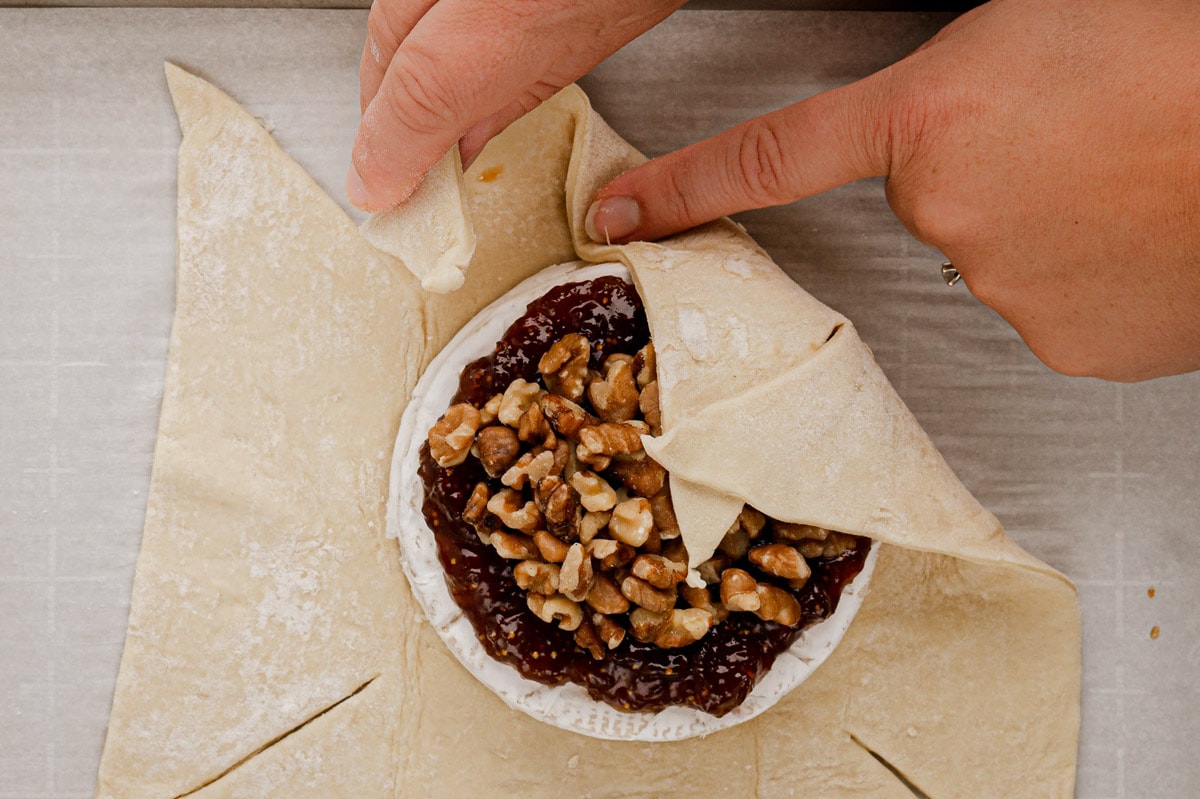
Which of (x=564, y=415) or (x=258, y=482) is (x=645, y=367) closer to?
(x=564, y=415)

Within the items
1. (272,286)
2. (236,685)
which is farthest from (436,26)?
(236,685)

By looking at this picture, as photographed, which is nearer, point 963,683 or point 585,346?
point 585,346

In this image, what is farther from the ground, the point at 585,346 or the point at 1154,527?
the point at 585,346

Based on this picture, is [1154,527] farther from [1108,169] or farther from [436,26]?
[436,26]

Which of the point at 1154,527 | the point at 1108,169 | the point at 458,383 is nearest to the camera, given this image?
the point at 1108,169

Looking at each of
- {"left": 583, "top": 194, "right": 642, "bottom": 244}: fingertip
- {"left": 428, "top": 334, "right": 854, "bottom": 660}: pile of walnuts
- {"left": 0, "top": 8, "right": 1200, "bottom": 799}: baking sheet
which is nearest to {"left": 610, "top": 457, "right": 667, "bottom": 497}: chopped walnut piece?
{"left": 428, "top": 334, "right": 854, "bottom": 660}: pile of walnuts

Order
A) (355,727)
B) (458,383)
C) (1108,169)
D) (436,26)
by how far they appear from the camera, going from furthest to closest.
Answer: (355,727) < (458,383) < (1108,169) < (436,26)
